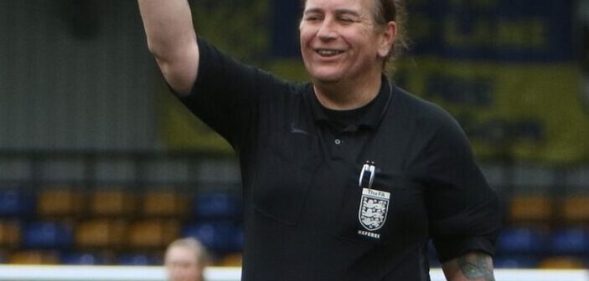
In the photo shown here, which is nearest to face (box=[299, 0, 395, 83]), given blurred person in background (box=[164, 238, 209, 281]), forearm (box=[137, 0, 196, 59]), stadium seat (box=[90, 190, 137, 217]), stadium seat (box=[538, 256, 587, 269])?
forearm (box=[137, 0, 196, 59])

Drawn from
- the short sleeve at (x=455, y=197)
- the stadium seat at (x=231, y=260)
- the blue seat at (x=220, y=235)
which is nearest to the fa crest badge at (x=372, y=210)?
the short sleeve at (x=455, y=197)

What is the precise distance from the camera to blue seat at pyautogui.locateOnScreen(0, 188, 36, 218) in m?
12.5

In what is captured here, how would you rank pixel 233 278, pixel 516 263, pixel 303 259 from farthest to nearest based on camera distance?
1. pixel 516 263
2. pixel 233 278
3. pixel 303 259

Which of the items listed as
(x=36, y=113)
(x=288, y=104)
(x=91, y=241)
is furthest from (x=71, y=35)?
(x=288, y=104)

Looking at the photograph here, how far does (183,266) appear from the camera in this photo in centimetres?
626

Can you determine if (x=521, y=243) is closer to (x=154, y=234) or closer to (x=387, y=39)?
(x=154, y=234)

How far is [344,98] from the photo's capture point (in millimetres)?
3154

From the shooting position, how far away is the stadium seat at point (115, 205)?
1276 centimetres

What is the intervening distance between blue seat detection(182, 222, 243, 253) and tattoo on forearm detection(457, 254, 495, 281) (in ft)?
29.5

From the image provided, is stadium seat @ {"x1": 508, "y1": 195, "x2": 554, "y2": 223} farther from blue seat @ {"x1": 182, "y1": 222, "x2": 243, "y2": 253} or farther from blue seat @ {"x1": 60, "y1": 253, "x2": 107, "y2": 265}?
blue seat @ {"x1": 60, "y1": 253, "x2": 107, "y2": 265}

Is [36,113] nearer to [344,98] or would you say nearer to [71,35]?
[71,35]

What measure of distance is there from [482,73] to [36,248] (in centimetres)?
326

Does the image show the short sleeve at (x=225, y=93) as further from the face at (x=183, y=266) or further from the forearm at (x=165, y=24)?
the face at (x=183, y=266)

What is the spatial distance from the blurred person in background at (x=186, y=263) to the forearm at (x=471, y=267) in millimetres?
2860
